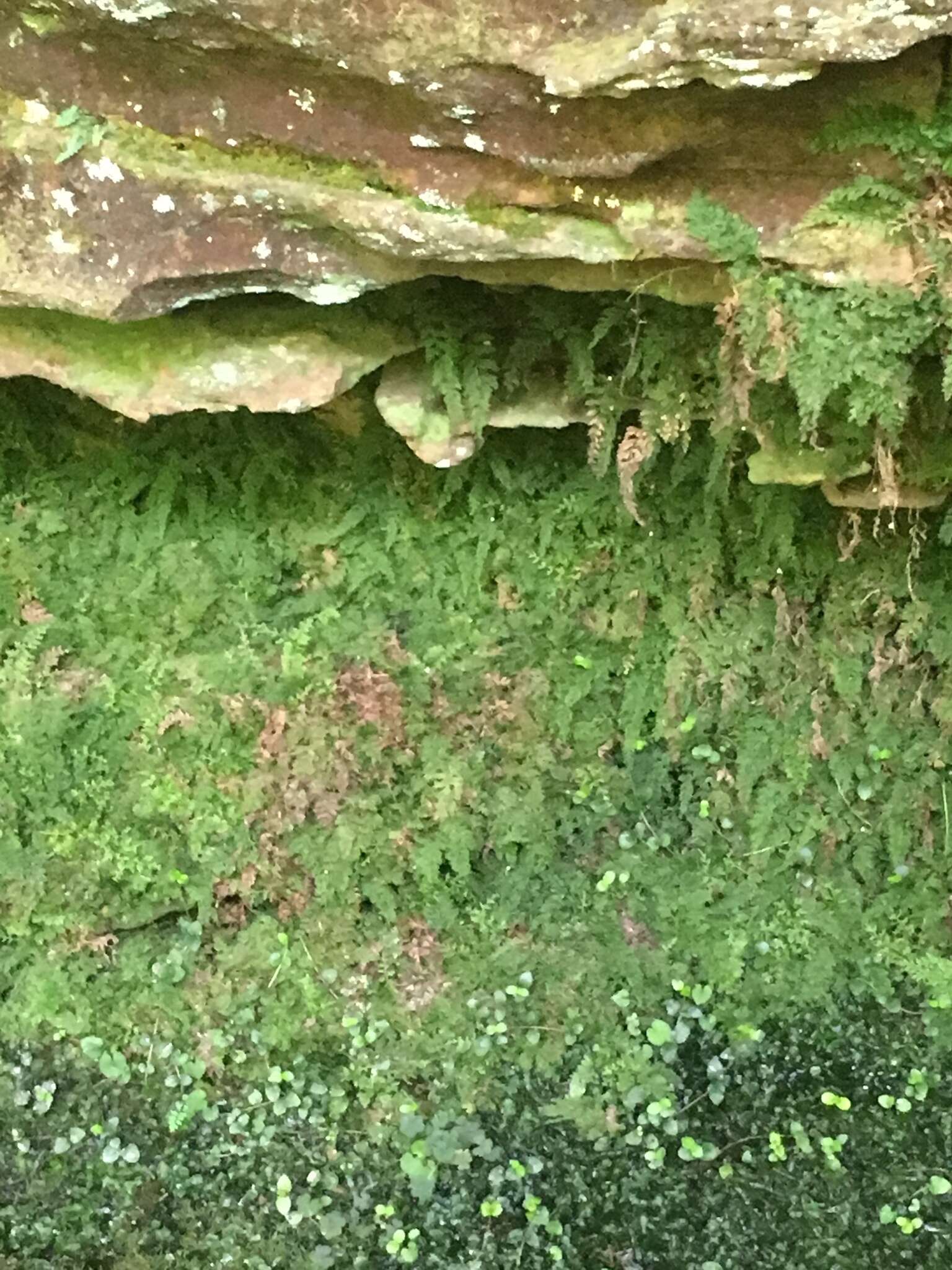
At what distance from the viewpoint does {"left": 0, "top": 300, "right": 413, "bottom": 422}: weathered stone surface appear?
13.7 feet

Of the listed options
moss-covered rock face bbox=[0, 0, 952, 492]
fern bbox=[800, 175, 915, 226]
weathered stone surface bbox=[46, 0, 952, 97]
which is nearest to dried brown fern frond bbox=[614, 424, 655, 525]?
moss-covered rock face bbox=[0, 0, 952, 492]

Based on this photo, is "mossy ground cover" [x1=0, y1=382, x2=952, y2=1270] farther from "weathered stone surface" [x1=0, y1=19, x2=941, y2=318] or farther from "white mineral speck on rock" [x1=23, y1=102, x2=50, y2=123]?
"white mineral speck on rock" [x1=23, y1=102, x2=50, y2=123]

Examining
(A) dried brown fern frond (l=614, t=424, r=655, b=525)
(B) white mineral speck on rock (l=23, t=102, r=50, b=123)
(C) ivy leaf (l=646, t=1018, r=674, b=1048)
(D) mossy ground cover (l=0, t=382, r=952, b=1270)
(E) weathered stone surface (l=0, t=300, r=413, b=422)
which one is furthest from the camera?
(C) ivy leaf (l=646, t=1018, r=674, b=1048)

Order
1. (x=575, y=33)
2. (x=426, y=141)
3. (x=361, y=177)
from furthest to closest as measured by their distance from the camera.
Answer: (x=361, y=177) < (x=426, y=141) < (x=575, y=33)

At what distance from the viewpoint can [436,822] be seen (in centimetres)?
520

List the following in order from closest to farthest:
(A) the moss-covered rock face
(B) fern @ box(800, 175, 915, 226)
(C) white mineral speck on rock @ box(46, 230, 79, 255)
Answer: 1. (A) the moss-covered rock face
2. (B) fern @ box(800, 175, 915, 226)
3. (C) white mineral speck on rock @ box(46, 230, 79, 255)

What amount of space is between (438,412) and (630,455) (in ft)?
3.13

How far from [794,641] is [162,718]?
338 cm

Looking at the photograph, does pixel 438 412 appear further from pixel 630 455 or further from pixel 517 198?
pixel 517 198

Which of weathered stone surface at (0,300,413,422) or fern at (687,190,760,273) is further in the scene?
weathered stone surface at (0,300,413,422)

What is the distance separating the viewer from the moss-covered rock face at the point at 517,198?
9.23ft

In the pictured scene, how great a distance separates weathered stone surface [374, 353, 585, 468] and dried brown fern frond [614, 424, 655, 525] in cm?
43

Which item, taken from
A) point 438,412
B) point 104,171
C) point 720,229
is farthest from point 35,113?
point 720,229

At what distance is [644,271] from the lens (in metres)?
3.58
